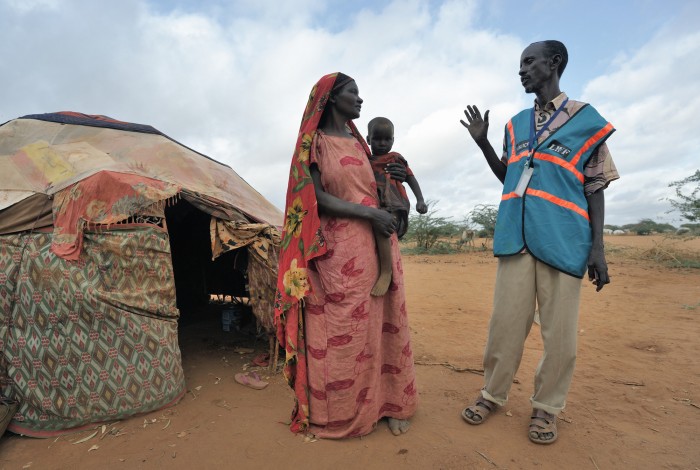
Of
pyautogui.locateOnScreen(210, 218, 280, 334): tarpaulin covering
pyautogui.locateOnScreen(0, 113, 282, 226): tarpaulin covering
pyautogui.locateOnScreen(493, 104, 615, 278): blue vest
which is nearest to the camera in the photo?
pyautogui.locateOnScreen(493, 104, 615, 278): blue vest

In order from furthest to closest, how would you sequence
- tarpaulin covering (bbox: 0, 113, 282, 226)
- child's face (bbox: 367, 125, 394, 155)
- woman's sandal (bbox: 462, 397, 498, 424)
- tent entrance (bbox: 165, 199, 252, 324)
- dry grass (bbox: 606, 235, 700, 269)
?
dry grass (bbox: 606, 235, 700, 269) → tent entrance (bbox: 165, 199, 252, 324) → tarpaulin covering (bbox: 0, 113, 282, 226) → woman's sandal (bbox: 462, 397, 498, 424) → child's face (bbox: 367, 125, 394, 155)

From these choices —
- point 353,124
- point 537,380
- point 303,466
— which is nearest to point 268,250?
point 353,124

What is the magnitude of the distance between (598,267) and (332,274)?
1465 millimetres

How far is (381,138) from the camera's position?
7.82ft

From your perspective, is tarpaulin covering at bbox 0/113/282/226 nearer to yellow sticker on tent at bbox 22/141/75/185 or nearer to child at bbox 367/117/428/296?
Answer: yellow sticker on tent at bbox 22/141/75/185

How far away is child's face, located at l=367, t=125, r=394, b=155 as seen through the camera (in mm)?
2373

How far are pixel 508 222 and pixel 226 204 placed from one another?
2405 millimetres

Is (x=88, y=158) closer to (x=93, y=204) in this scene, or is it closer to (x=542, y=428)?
(x=93, y=204)

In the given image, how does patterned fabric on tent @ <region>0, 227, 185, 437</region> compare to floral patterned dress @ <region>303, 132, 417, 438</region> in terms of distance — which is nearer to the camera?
floral patterned dress @ <region>303, 132, 417, 438</region>

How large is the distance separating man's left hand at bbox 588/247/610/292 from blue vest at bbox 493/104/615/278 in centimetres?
4

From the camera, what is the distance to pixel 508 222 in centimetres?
234

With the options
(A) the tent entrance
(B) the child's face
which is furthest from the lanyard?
(A) the tent entrance

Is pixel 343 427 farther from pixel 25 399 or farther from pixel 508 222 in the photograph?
pixel 25 399

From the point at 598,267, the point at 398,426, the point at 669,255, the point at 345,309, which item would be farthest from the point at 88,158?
the point at 669,255
